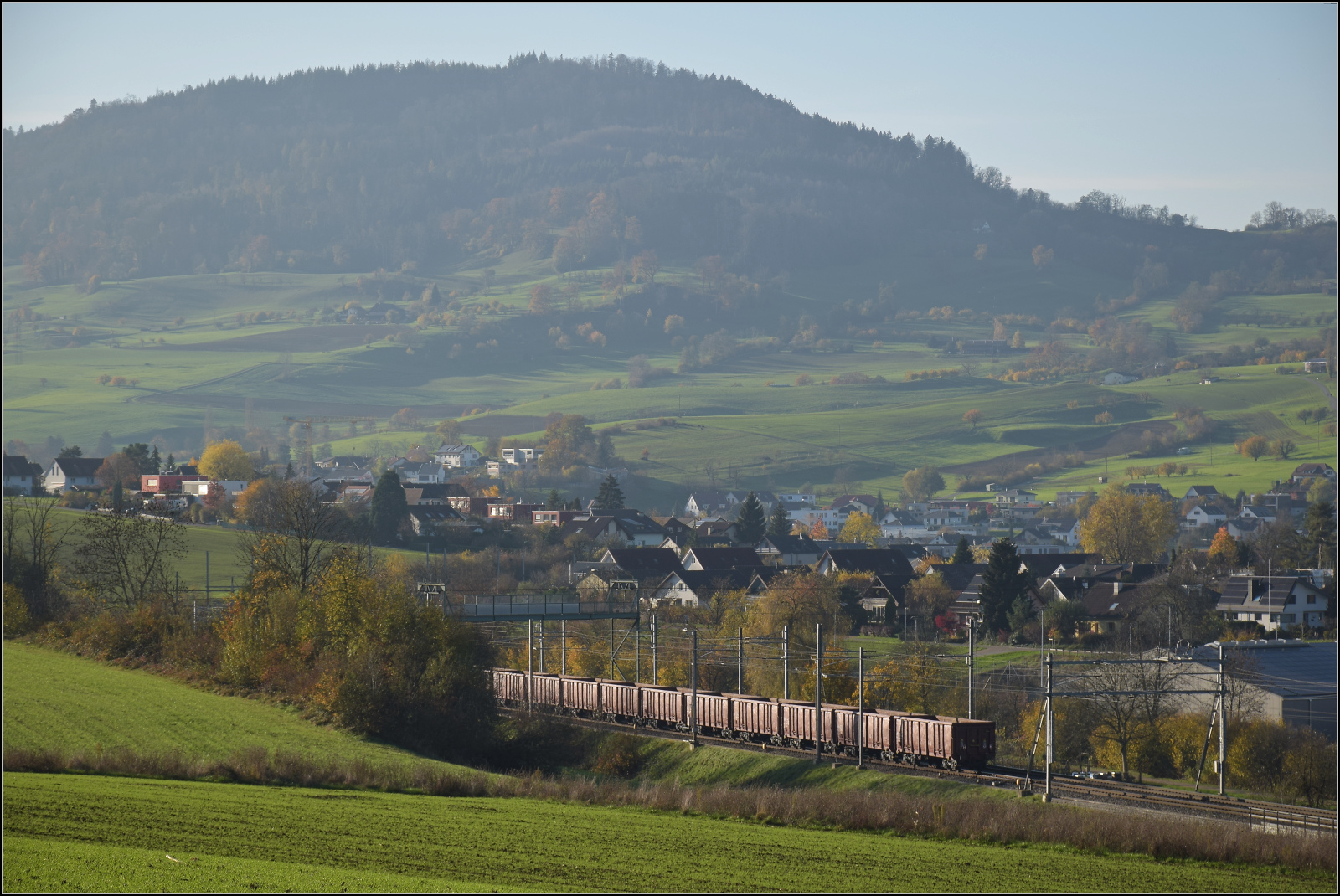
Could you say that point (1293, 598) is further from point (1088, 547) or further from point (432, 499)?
point (432, 499)

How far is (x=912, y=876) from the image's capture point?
1064 inches

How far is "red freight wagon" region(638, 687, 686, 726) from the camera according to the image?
188 feet

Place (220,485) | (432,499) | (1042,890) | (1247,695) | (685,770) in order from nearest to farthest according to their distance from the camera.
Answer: (1042,890) < (685,770) < (1247,695) < (220,485) < (432,499)

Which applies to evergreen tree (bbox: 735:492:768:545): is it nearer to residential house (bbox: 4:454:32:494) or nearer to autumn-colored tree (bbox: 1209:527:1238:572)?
autumn-colored tree (bbox: 1209:527:1238:572)

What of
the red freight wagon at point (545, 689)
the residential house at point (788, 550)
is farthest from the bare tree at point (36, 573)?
the residential house at point (788, 550)

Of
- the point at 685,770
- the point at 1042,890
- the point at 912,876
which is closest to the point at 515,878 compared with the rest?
the point at 912,876

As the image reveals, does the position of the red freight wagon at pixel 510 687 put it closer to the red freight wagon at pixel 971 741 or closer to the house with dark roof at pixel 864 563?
the red freight wagon at pixel 971 741

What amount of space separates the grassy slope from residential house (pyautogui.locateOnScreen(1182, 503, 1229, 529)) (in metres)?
163

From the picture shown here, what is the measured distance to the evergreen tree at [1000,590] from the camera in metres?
98.3

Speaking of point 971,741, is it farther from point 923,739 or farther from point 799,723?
point 799,723

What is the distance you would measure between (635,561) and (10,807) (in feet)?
304

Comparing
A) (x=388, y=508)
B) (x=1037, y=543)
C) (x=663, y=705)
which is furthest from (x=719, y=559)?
(x=1037, y=543)

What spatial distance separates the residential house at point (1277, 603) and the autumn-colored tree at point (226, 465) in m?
113

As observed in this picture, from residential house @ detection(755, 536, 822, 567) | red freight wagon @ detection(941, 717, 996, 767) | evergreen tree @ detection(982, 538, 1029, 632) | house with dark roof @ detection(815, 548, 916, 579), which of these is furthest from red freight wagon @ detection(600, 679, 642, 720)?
residential house @ detection(755, 536, 822, 567)
